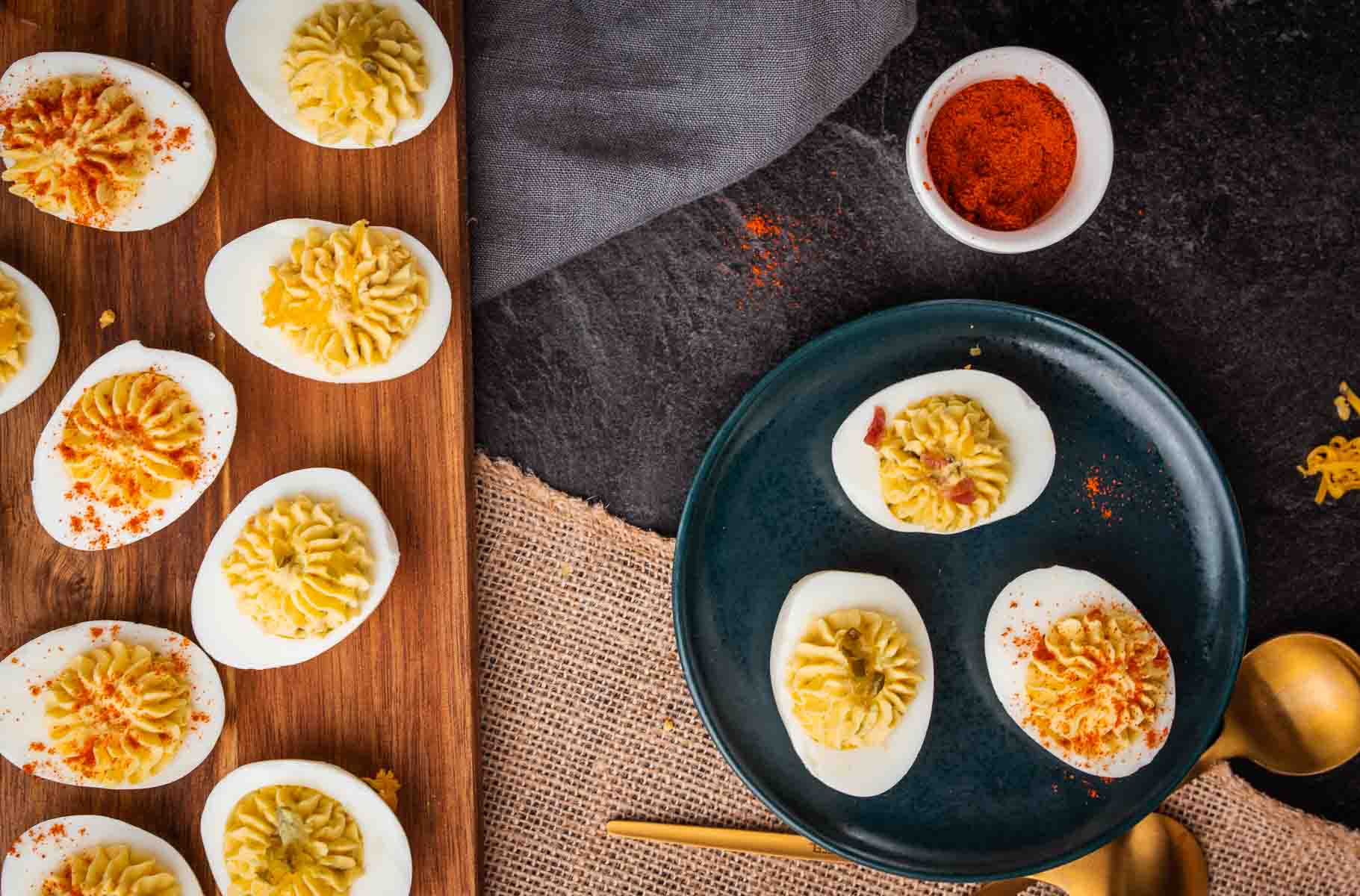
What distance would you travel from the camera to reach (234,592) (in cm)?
172

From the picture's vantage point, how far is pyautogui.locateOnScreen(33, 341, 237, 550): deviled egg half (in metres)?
1.70

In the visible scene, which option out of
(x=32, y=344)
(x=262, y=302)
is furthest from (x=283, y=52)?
(x=32, y=344)

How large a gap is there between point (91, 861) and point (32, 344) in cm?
100

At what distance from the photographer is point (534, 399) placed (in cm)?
187

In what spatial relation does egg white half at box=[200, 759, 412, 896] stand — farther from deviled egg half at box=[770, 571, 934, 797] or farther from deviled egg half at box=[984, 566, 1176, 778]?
deviled egg half at box=[984, 566, 1176, 778]

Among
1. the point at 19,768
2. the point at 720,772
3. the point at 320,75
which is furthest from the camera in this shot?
the point at 720,772

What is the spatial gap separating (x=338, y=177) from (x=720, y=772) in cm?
142

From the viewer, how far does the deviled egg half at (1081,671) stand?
166 cm

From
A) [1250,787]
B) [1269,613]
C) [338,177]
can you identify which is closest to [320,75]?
[338,177]

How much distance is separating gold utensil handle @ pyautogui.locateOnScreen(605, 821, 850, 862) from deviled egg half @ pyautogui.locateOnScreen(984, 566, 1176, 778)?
494mm

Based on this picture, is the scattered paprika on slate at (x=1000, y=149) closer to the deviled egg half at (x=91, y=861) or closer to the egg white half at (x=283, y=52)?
the egg white half at (x=283, y=52)

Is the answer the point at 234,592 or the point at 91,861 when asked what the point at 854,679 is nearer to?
the point at 234,592

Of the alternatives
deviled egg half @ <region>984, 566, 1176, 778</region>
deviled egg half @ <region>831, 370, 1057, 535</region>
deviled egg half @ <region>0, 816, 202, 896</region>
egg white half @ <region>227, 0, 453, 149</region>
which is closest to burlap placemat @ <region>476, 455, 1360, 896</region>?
deviled egg half @ <region>984, 566, 1176, 778</region>

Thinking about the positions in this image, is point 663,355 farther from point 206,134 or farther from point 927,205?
point 206,134
